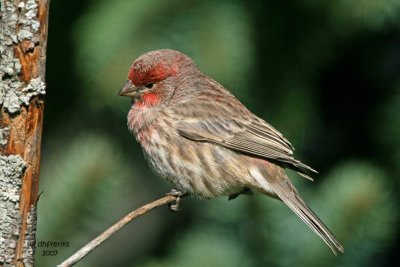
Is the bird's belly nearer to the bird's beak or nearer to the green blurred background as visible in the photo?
the green blurred background

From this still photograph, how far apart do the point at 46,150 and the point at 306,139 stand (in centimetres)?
146

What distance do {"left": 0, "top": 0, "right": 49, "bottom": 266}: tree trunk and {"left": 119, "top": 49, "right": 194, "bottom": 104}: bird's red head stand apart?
1.34m

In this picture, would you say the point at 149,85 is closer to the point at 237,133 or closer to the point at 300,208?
the point at 237,133

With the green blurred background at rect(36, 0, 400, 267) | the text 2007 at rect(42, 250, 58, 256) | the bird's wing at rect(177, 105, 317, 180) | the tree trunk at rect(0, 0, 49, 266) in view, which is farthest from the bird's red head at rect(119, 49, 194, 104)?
the tree trunk at rect(0, 0, 49, 266)

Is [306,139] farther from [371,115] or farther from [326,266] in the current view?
[326,266]

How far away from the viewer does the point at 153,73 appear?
3975mm

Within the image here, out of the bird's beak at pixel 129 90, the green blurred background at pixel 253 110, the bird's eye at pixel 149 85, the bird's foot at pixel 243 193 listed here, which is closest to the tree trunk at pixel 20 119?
the green blurred background at pixel 253 110

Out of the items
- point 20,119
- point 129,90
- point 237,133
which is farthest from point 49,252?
point 237,133

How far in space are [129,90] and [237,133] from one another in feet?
2.30

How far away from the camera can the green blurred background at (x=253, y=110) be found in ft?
10.8

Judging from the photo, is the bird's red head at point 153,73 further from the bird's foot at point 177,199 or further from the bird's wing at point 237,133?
the bird's foot at point 177,199

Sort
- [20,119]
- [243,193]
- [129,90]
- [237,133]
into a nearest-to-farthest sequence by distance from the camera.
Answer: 1. [20,119]
2. [129,90]
3. [243,193]
4. [237,133]

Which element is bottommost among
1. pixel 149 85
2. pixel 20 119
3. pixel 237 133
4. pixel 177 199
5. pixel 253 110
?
pixel 177 199

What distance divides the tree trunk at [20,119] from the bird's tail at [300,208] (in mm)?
1439
